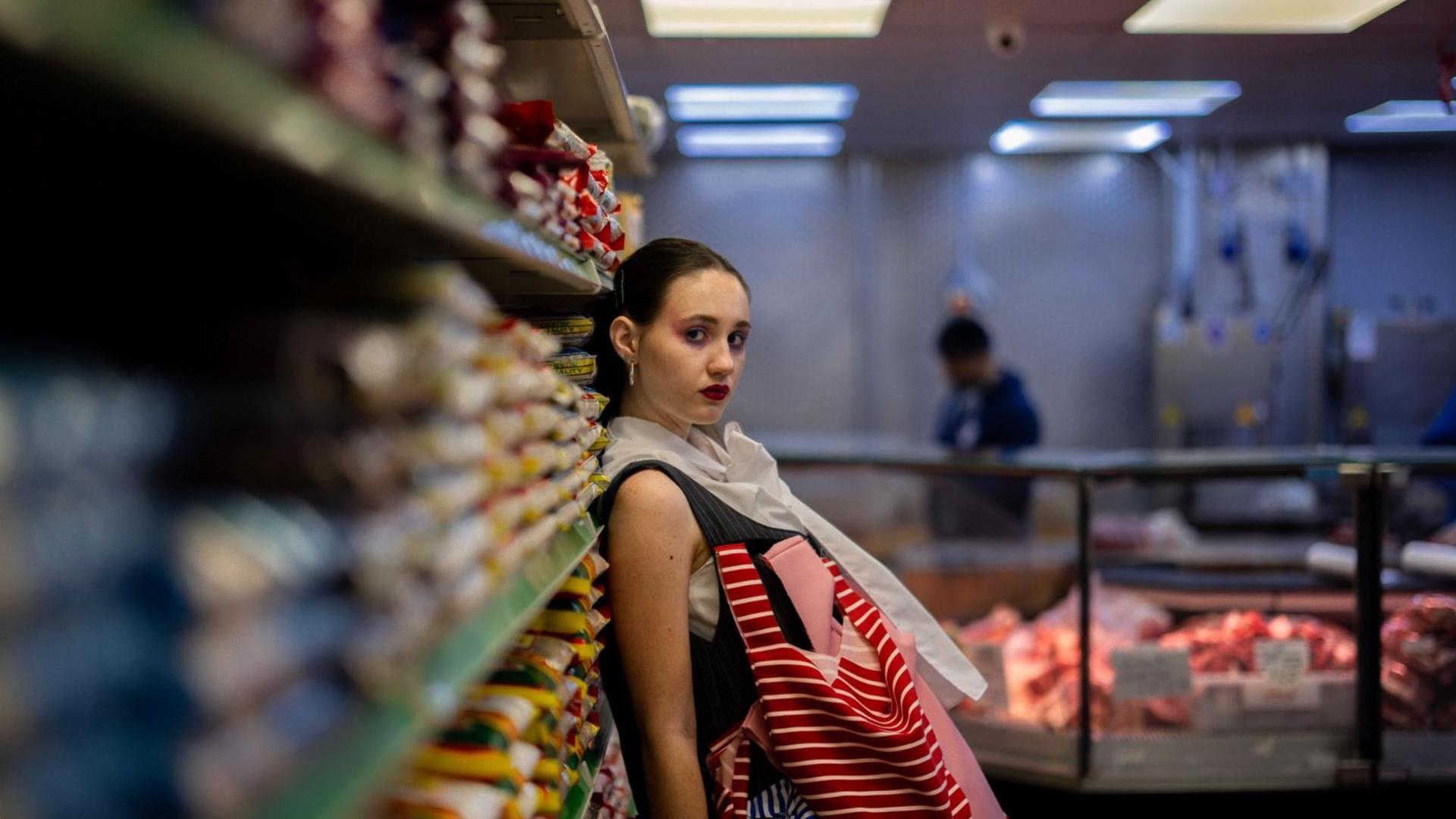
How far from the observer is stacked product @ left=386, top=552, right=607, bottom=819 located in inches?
42.6

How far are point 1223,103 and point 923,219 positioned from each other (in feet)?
7.12

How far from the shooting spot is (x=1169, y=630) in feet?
11.9

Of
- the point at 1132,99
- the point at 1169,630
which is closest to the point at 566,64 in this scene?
the point at 1169,630

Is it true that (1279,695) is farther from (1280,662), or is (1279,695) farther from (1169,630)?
(1169,630)

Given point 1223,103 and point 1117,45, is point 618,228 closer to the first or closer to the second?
point 1117,45

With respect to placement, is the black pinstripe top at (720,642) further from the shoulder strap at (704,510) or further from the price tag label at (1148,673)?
the price tag label at (1148,673)

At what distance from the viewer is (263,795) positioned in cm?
61

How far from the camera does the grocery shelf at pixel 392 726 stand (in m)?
0.62

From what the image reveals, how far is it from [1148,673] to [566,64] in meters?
2.62

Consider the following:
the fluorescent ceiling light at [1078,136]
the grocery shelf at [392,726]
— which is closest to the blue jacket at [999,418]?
the fluorescent ceiling light at [1078,136]

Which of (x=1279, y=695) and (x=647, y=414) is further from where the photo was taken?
(x=1279, y=695)

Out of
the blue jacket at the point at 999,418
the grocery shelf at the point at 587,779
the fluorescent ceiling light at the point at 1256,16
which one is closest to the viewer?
the grocery shelf at the point at 587,779

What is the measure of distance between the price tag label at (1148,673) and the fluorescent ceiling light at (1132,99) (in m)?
3.51

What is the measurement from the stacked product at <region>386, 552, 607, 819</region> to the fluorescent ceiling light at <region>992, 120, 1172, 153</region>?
5.93 metres
